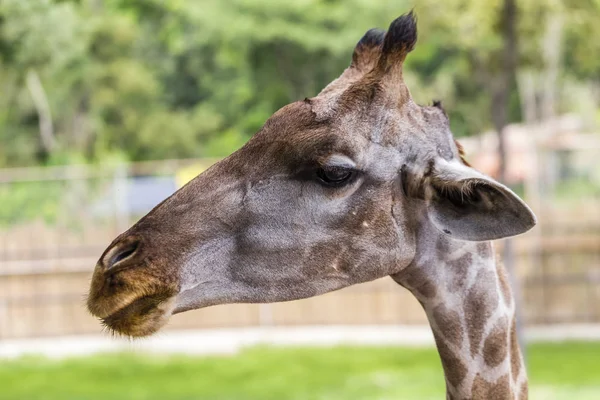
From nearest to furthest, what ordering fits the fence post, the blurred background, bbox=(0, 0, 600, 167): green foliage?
the blurred background
the fence post
bbox=(0, 0, 600, 167): green foliage

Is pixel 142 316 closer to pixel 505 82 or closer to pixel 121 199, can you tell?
pixel 505 82

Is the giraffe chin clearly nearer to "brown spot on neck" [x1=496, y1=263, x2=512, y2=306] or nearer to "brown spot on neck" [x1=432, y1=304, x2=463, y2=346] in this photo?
"brown spot on neck" [x1=432, y1=304, x2=463, y2=346]

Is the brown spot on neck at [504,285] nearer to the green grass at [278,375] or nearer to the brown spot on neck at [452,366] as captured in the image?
the brown spot on neck at [452,366]

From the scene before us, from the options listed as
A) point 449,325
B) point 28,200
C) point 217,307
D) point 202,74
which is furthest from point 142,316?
point 202,74

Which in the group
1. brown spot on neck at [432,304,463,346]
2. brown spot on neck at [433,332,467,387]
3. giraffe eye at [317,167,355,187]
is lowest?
brown spot on neck at [433,332,467,387]

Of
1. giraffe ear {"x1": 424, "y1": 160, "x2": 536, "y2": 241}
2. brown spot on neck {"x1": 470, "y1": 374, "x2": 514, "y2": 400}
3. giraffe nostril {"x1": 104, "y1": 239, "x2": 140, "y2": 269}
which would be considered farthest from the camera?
brown spot on neck {"x1": 470, "y1": 374, "x2": 514, "y2": 400}

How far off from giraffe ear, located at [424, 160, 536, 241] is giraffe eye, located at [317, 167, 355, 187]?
0.71ft

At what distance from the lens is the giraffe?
7.00 ft

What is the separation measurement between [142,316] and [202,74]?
1036 inches

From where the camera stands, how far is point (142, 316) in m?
2.10

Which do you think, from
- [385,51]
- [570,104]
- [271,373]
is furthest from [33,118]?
[385,51]

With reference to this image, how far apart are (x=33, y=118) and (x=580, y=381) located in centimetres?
2028

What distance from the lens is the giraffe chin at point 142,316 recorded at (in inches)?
82.0

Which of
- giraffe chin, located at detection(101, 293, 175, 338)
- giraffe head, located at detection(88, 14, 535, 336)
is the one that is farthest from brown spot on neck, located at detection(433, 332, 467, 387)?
giraffe chin, located at detection(101, 293, 175, 338)
